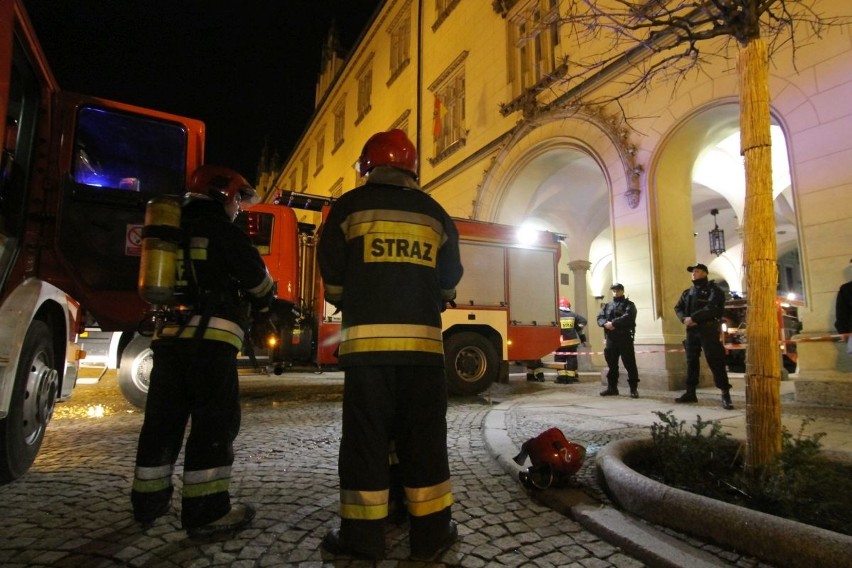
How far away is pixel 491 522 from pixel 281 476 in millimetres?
1433

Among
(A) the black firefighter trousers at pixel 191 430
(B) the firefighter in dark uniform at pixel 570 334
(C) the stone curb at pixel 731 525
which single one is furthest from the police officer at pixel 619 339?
(A) the black firefighter trousers at pixel 191 430

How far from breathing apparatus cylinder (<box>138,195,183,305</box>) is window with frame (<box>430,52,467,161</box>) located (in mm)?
11816

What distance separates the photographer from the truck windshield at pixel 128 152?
4.16 metres

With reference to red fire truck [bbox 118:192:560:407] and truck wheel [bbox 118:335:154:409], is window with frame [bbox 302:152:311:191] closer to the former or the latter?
red fire truck [bbox 118:192:560:407]

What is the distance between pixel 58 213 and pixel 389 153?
3338mm

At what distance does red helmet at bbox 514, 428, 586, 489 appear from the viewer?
2.60 metres

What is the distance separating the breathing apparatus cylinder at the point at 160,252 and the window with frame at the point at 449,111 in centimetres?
1182

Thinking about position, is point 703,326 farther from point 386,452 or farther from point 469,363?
point 386,452

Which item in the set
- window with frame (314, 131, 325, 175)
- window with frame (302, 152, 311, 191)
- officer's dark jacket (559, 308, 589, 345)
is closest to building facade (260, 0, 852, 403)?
officer's dark jacket (559, 308, 589, 345)

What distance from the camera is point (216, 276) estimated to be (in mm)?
2342

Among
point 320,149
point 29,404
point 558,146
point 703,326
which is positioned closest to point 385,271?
point 29,404

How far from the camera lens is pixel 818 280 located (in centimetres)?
549

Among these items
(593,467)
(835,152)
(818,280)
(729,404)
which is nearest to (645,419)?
(729,404)

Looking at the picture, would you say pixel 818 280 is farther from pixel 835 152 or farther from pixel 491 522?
pixel 491 522
